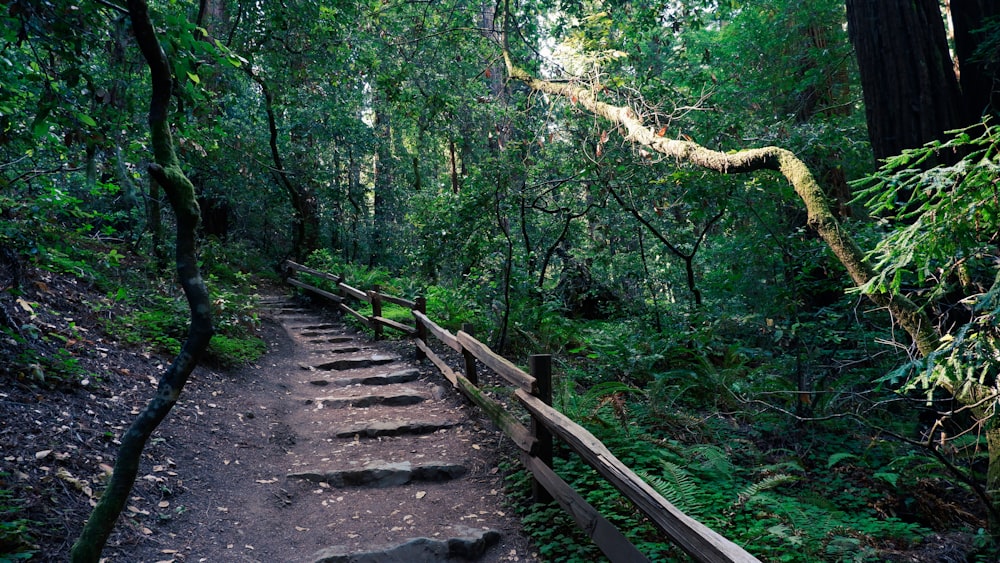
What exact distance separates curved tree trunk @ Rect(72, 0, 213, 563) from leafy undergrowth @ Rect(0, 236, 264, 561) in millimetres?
714

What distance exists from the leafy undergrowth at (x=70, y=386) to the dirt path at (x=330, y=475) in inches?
14.4

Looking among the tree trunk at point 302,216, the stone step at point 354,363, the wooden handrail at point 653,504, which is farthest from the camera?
the tree trunk at point 302,216

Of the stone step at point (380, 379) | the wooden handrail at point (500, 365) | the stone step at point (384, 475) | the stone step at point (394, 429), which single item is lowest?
the stone step at point (384, 475)

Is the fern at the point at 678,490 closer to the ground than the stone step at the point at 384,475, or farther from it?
farther from it

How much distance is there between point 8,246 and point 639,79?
8.20 meters

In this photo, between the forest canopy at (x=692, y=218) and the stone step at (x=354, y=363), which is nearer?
the forest canopy at (x=692, y=218)

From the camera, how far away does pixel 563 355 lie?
9.02 m

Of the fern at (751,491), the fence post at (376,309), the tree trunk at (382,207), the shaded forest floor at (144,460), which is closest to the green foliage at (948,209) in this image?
the fern at (751,491)

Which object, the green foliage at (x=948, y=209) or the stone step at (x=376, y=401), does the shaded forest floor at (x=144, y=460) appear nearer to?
the stone step at (x=376, y=401)

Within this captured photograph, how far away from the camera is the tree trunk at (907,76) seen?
5699mm

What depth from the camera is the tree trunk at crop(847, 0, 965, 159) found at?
5.70m

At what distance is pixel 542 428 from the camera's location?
4.79 metres

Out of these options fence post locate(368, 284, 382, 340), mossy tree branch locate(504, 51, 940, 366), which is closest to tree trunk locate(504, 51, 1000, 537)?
mossy tree branch locate(504, 51, 940, 366)

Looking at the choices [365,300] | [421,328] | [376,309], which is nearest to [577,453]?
[421,328]
